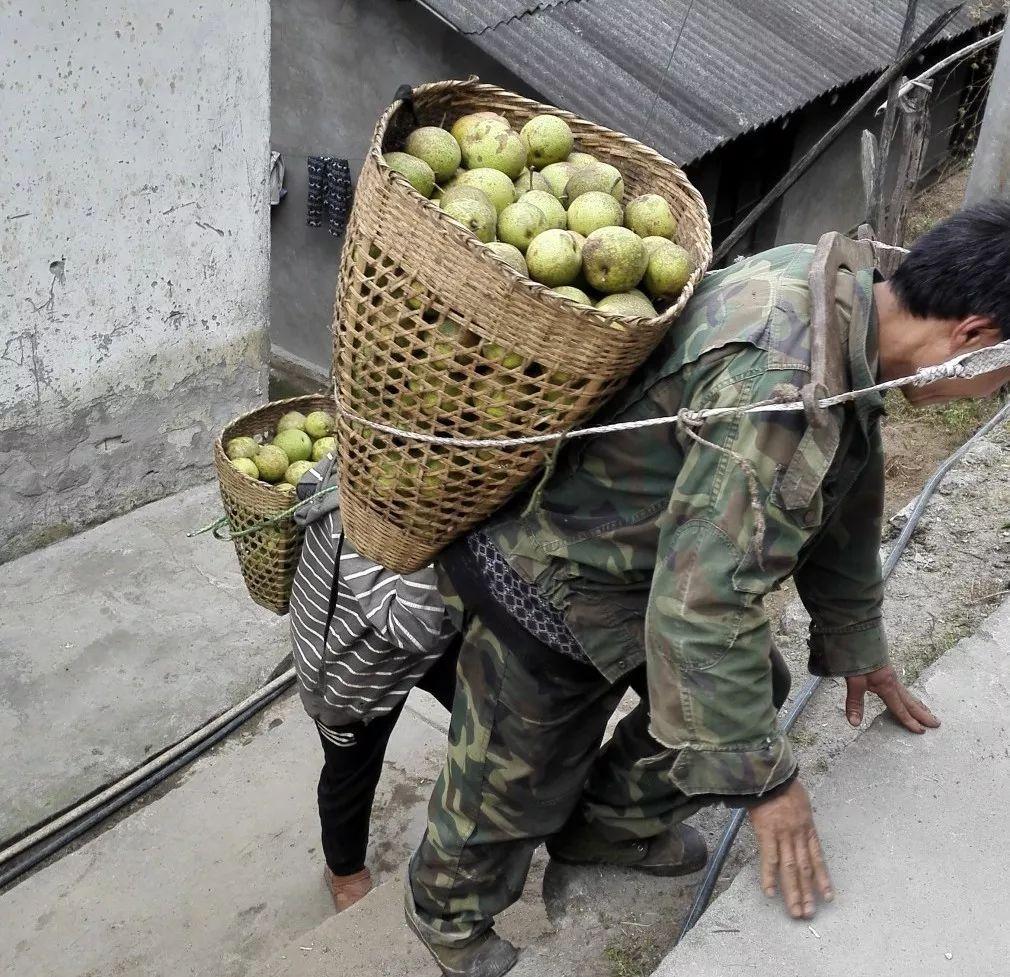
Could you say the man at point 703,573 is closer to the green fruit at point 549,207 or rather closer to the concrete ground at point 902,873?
the concrete ground at point 902,873

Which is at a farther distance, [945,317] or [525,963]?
[525,963]

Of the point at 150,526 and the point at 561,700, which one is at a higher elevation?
the point at 561,700

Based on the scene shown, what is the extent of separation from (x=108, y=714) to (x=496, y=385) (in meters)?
2.90

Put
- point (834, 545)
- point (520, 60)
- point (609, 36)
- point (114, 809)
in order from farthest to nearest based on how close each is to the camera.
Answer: point (609, 36), point (520, 60), point (114, 809), point (834, 545)

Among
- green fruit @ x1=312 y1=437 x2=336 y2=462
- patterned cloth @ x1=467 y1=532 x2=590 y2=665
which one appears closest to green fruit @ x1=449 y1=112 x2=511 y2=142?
patterned cloth @ x1=467 y1=532 x2=590 y2=665

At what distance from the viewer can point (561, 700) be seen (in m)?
2.21

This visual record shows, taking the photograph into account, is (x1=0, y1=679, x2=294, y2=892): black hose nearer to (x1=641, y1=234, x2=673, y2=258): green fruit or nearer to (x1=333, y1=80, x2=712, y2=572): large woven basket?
(x1=333, y1=80, x2=712, y2=572): large woven basket

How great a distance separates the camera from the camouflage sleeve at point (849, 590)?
7.72 ft

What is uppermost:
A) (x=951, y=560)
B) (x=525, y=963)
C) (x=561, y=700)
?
(x=561, y=700)

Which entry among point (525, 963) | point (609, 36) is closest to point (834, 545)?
point (525, 963)

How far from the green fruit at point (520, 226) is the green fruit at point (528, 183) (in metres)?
0.16

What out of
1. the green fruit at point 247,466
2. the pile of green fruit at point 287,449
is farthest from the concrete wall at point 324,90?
the green fruit at point 247,466

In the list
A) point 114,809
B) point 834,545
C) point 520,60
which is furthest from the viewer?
point 520,60

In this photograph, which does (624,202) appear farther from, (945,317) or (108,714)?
(108,714)
